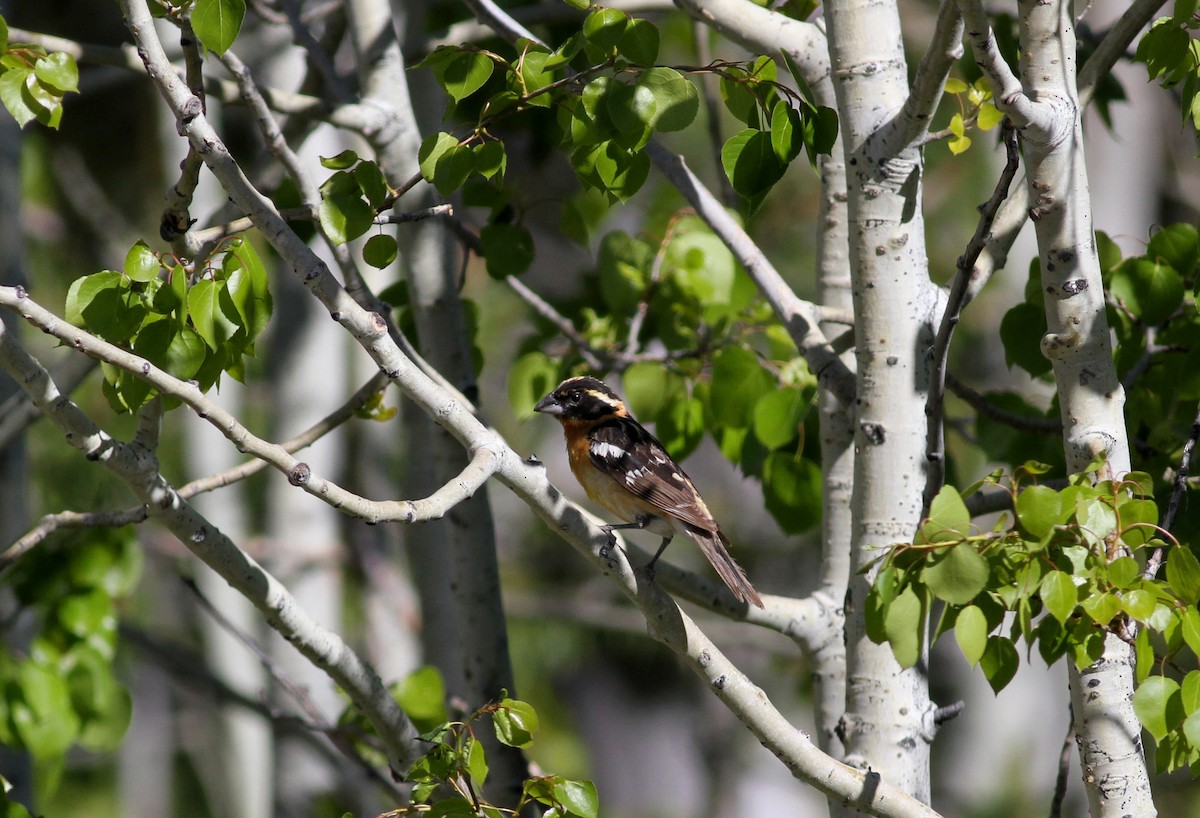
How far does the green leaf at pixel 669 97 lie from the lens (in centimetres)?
211

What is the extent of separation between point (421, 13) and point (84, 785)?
501 inches

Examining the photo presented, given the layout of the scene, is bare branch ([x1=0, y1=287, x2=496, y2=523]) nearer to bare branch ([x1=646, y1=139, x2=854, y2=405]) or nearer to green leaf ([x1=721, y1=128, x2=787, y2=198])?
green leaf ([x1=721, y1=128, x2=787, y2=198])

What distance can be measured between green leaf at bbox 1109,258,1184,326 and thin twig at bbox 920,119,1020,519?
0.73 m

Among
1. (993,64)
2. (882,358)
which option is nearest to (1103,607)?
(882,358)

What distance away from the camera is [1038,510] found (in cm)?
178

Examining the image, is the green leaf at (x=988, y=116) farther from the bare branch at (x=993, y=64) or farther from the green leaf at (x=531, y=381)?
the green leaf at (x=531, y=381)

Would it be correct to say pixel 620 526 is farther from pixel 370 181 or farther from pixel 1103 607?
pixel 1103 607

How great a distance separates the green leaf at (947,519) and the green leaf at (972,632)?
0.13 m

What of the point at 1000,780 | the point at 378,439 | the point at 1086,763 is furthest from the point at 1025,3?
the point at 1000,780

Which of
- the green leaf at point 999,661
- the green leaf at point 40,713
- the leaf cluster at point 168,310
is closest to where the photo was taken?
the green leaf at point 999,661

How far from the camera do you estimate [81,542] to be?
3555 millimetres

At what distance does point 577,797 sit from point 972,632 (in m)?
0.79

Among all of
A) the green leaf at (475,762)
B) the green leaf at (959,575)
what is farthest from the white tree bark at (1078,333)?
the green leaf at (475,762)

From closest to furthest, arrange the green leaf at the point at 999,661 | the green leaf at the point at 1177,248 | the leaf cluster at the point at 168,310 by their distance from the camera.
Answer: the green leaf at the point at 999,661, the leaf cluster at the point at 168,310, the green leaf at the point at 1177,248
